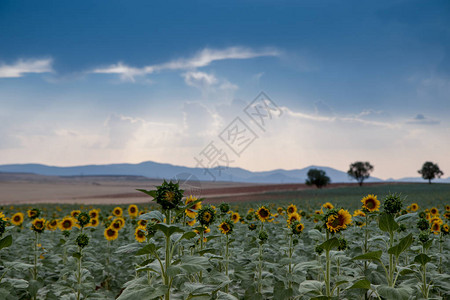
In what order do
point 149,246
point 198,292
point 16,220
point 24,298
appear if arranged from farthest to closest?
point 16,220 → point 24,298 → point 198,292 → point 149,246

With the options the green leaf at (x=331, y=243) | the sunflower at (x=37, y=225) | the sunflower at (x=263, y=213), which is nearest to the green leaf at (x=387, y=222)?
the green leaf at (x=331, y=243)

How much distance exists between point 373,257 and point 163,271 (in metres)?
2.01

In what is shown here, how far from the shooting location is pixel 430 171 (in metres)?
94.8

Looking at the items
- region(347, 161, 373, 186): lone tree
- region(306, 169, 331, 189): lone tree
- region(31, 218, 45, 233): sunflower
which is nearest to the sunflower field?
region(31, 218, 45, 233): sunflower

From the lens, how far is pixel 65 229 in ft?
25.7

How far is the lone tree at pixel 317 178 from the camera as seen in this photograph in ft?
261

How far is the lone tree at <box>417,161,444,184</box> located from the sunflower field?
103089mm

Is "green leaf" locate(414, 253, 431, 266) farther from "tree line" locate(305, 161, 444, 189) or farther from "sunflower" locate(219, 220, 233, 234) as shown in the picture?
"tree line" locate(305, 161, 444, 189)

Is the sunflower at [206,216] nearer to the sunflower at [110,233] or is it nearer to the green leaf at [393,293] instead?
the green leaf at [393,293]

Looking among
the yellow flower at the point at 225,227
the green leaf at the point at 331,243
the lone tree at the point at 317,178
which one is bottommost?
the lone tree at the point at 317,178

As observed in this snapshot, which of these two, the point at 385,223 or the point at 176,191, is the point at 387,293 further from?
the point at 176,191

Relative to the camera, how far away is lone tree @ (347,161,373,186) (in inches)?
3748

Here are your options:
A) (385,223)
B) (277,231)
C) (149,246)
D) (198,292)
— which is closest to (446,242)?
(277,231)

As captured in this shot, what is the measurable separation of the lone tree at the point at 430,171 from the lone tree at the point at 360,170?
1605 centimetres
